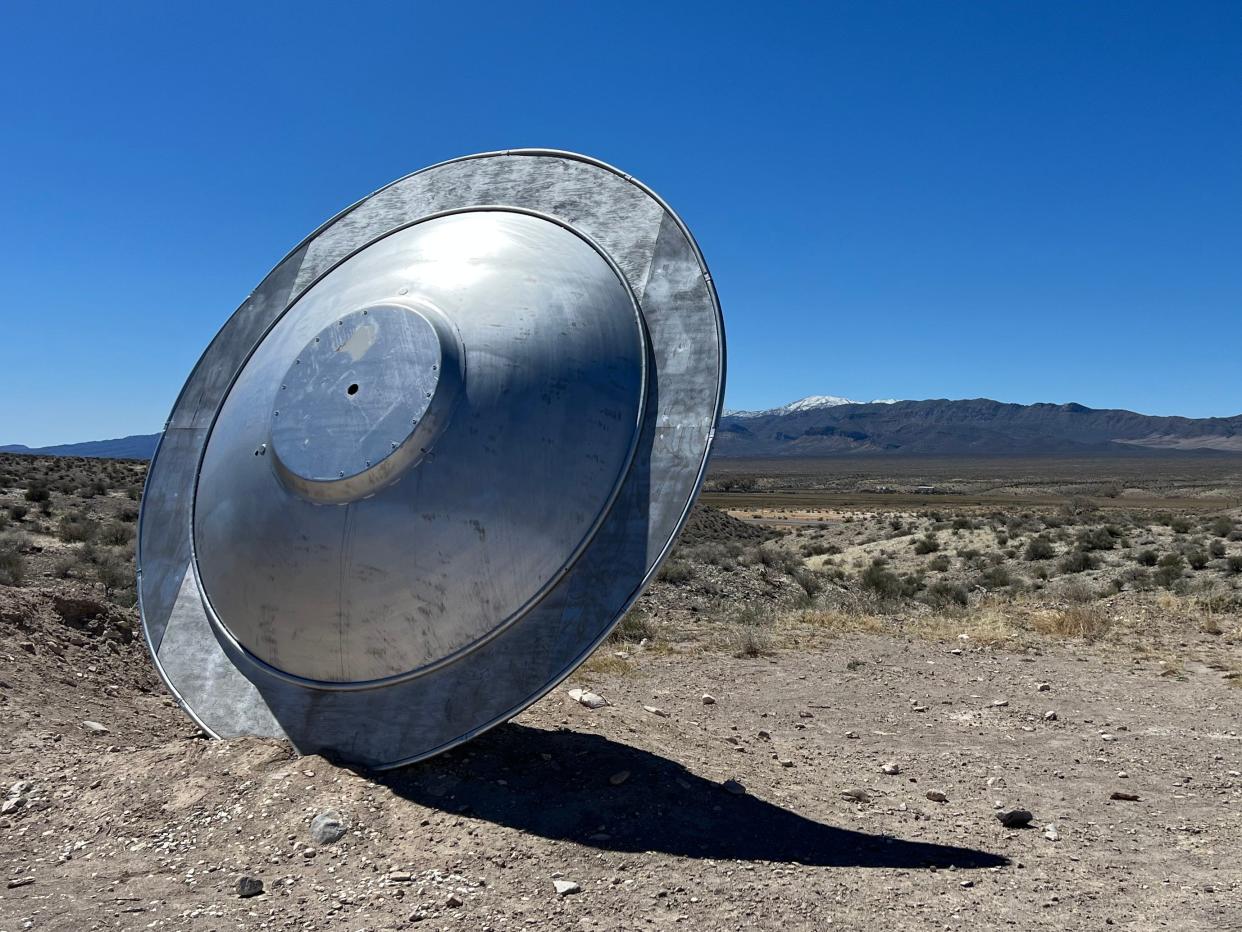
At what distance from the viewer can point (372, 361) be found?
709 centimetres

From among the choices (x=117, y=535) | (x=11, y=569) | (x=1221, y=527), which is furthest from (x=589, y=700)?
(x=1221, y=527)

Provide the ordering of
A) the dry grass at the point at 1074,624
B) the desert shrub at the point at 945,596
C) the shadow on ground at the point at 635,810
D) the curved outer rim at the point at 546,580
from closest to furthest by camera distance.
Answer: the shadow on ground at the point at 635,810 → the curved outer rim at the point at 546,580 → the dry grass at the point at 1074,624 → the desert shrub at the point at 945,596

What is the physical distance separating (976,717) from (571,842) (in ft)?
19.7

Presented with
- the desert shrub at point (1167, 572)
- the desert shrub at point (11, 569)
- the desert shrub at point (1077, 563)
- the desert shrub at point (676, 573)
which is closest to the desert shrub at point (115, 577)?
the desert shrub at point (11, 569)

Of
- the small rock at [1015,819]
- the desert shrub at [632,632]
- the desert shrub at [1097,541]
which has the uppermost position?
the desert shrub at [1097,541]

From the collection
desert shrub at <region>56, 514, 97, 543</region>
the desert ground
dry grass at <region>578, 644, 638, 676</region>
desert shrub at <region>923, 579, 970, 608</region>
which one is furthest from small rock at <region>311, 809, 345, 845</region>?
desert shrub at <region>56, 514, 97, 543</region>

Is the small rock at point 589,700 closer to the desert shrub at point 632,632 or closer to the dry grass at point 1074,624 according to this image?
the desert shrub at point 632,632

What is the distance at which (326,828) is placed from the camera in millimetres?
6008

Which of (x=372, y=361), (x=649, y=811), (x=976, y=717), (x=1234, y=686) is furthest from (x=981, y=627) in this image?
(x=372, y=361)

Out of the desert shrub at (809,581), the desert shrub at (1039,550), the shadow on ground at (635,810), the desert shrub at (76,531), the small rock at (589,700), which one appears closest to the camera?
the shadow on ground at (635,810)

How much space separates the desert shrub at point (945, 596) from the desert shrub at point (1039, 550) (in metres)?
6.53

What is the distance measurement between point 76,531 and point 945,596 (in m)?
17.4

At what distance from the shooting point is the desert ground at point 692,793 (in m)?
5.44

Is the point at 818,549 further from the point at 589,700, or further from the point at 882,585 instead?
the point at 589,700
